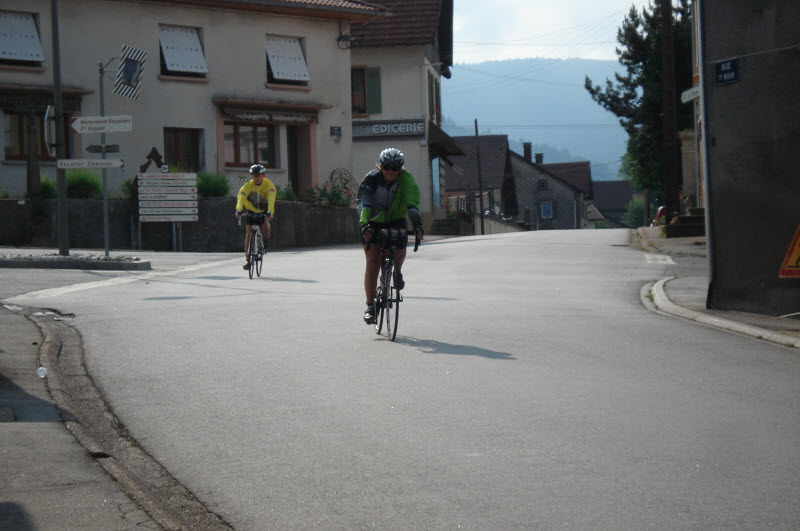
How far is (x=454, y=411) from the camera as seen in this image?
648cm

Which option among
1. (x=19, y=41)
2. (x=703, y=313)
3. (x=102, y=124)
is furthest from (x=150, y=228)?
(x=703, y=313)

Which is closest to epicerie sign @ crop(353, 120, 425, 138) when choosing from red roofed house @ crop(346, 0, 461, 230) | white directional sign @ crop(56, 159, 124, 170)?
red roofed house @ crop(346, 0, 461, 230)

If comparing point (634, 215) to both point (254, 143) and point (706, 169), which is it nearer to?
point (254, 143)

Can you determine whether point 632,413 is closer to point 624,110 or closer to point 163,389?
point 163,389

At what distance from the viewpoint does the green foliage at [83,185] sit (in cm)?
2667

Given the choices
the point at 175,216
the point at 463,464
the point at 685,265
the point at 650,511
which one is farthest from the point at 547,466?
the point at 175,216

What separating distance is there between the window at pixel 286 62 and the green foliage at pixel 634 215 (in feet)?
357

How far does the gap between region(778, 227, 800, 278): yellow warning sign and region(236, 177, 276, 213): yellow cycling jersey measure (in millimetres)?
8609

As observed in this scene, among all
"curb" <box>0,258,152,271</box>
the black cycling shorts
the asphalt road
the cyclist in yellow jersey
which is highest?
the cyclist in yellow jersey

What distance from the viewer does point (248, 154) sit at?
35.5 meters

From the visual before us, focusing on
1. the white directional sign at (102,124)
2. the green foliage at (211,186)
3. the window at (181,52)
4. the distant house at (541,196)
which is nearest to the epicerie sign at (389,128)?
the window at (181,52)

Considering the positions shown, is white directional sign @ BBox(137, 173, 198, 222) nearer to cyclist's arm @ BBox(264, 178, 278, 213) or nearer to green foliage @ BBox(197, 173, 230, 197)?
green foliage @ BBox(197, 173, 230, 197)

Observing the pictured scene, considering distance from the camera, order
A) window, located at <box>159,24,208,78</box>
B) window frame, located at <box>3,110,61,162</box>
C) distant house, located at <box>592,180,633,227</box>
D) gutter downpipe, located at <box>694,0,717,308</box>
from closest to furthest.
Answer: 1. gutter downpipe, located at <box>694,0,717,308</box>
2. window frame, located at <box>3,110,61,162</box>
3. window, located at <box>159,24,208,78</box>
4. distant house, located at <box>592,180,633,227</box>

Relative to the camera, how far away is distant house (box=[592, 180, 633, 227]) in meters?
161
